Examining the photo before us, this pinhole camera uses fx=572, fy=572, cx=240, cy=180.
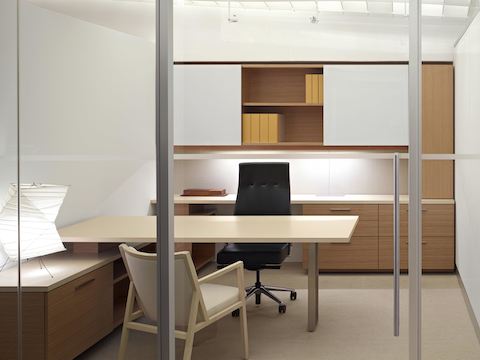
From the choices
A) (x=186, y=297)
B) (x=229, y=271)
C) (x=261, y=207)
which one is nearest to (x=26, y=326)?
(x=186, y=297)

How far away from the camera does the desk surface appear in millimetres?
2588

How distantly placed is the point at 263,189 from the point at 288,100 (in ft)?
1.38

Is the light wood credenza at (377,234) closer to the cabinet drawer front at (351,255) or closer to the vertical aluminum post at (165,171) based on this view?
the cabinet drawer front at (351,255)

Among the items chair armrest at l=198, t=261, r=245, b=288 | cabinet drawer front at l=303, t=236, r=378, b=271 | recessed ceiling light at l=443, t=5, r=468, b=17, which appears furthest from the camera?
chair armrest at l=198, t=261, r=245, b=288

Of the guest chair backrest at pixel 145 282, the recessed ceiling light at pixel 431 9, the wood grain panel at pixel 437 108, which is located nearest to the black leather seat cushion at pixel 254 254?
the guest chair backrest at pixel 145 282

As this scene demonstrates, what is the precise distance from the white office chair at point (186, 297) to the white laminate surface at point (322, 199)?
26 centimetres

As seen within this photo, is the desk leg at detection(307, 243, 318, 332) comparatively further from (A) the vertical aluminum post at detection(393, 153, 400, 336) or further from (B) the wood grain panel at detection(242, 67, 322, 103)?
(B) the wood grain panel at detection(242, 67, 322, 103)

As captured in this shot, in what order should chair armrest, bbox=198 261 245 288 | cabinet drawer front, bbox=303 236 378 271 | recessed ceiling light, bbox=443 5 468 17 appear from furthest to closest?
chair armrest, bbox=198 261 245 288
cabinet drawer front, bbox=303 236 378 271
recessed ceiling light, bbox=443 5 468 17

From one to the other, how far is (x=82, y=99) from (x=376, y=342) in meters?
1.79

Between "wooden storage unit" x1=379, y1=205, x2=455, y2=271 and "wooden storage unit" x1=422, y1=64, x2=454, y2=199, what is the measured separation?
0.08 meters

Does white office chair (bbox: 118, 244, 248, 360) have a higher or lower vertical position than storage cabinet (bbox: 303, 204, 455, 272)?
lower

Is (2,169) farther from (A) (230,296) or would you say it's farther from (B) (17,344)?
(A) (230,296)

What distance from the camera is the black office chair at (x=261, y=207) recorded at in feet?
8.57

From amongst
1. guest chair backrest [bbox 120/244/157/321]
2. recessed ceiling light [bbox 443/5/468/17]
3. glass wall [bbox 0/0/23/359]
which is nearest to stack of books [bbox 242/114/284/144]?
guest chair backrest [bbox 120/244/157/321]
